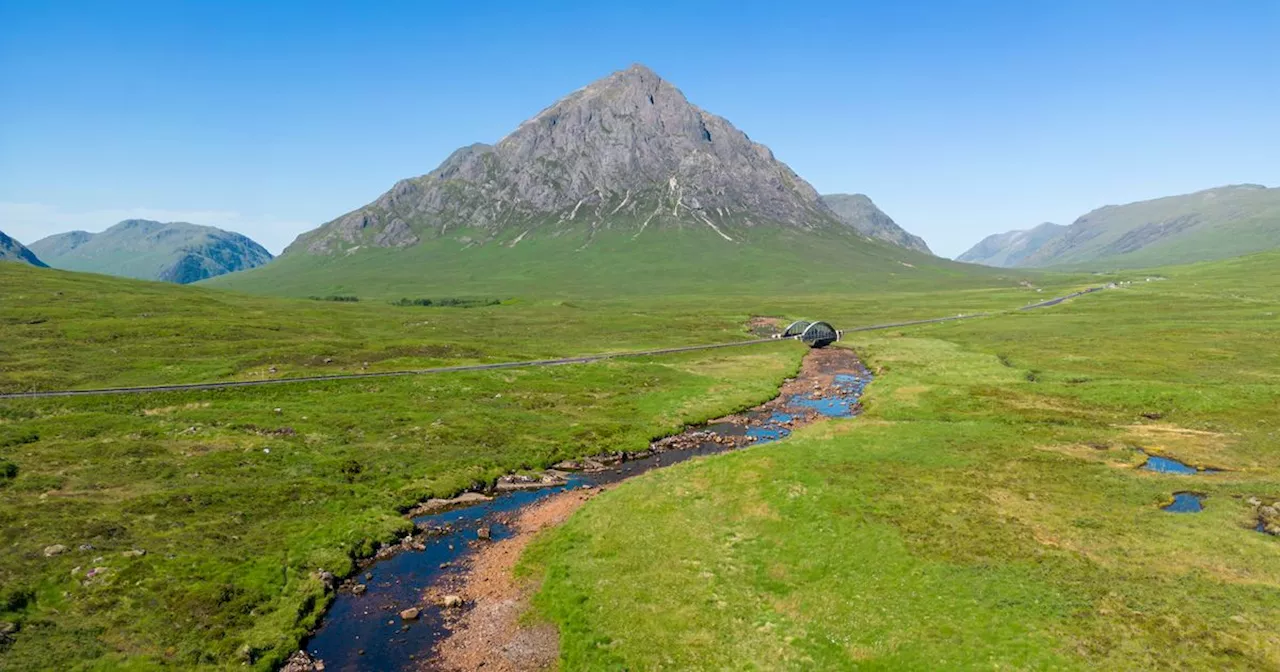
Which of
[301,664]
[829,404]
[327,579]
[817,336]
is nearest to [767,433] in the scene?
[829,404]

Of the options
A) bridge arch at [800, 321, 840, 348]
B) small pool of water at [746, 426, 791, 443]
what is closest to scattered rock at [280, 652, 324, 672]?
small pool of water at [746, 426, 791, 443]

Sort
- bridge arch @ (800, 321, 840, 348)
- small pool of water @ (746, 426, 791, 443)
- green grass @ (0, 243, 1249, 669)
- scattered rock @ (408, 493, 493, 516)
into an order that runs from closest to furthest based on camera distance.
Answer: green grass @ (0, 243, 1249, 669), scattered rock @ (408, 493, 493, 516), small pool of water @ (746, 426, 791, 443), bridge arch @ (800, 321, 840, 348)

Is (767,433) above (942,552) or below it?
below

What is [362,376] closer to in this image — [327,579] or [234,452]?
[234,452]

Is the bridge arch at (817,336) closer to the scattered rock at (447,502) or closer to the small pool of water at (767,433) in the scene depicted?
the small pool of water at (767,433)

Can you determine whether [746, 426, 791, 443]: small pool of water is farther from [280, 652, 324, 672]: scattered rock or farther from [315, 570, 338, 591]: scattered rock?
[280, 652, 324, 672]: scattered rock
